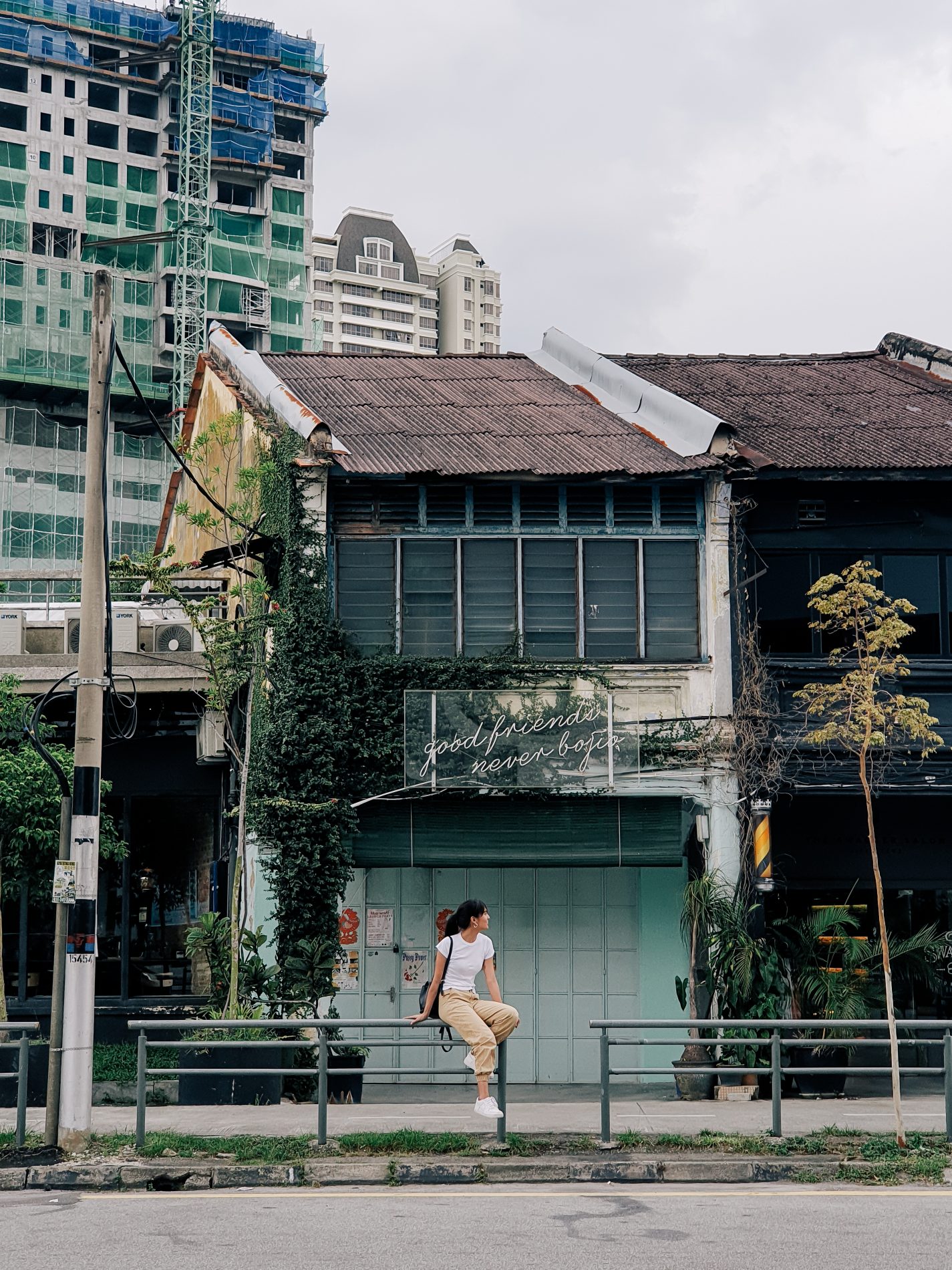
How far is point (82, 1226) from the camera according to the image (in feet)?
28.5

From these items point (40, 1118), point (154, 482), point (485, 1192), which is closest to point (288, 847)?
point (40, 1118)

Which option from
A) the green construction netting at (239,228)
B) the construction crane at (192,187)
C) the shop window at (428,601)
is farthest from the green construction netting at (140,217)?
the shop window at (428,601)

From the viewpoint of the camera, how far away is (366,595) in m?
17.0

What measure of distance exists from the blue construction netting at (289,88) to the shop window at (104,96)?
27.9 feet

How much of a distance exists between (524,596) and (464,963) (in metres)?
6.81

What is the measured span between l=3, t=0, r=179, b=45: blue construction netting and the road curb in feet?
271

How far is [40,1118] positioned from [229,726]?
6.16m

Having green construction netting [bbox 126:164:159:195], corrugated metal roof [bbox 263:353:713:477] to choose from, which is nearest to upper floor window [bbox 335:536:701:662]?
corrugated metal roof [bbox 263:353:713:477]

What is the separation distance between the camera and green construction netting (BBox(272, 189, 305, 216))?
8631 centimetres

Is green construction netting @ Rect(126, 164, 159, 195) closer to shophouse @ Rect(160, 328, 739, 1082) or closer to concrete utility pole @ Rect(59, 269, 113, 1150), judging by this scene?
shophouse @ Rect(160, 328, 739, 1082)

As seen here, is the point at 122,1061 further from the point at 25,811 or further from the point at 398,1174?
the point at 398,1174

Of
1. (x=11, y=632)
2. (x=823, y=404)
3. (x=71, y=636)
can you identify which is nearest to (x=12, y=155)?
(x=11, y=632)

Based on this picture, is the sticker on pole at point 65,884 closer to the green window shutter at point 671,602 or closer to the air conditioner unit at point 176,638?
the green window shutter at point 671,602

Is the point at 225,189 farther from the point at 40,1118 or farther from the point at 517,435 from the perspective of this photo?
the point at 40,1118
